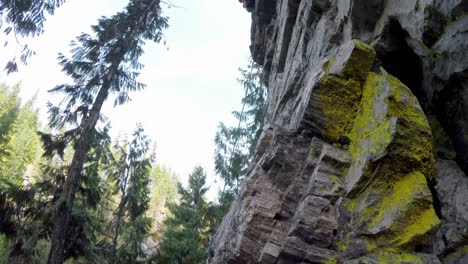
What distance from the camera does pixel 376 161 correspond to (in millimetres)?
5406

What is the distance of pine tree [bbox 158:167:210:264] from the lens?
2338 centimetres

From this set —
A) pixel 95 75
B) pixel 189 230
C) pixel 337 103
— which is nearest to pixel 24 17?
pixel 95 75

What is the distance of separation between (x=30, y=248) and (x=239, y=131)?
21926mm

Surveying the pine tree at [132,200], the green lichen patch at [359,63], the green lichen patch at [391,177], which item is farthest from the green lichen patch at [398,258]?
the pine tree at [132,200]

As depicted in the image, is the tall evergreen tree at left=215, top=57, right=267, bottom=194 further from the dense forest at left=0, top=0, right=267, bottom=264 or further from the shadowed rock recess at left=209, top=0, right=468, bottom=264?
the shadowed rock recess at left=209, top=0, right=468, bottom=264

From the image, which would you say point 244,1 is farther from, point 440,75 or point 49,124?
point 440,75

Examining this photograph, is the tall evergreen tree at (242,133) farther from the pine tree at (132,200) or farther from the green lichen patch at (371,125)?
the green lichen patch at (371,125)

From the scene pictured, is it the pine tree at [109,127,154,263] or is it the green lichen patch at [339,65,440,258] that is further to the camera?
the pine tree at [109,127,154,263]

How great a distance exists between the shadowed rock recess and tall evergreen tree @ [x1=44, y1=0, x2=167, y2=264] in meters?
7.84

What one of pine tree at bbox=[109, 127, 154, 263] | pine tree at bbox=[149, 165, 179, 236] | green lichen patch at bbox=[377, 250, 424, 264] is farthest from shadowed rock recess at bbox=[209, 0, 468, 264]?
pine tree at bbox=[149, 165, 179, 236]

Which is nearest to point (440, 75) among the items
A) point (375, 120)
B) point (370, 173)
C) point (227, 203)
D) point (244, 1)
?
point (375, 120)

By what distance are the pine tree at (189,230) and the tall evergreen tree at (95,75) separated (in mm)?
11590

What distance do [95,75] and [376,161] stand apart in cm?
1280

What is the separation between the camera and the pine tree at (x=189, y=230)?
76.7 feet
